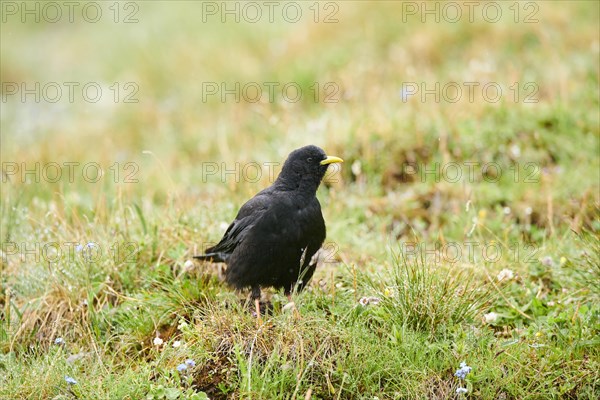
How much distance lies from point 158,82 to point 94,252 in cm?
642

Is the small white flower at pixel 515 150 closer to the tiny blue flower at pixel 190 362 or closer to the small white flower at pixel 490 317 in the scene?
the small white flower at pixel 490 317

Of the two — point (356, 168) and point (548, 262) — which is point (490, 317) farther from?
point (356, 168)

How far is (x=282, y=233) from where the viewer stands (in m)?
4.10

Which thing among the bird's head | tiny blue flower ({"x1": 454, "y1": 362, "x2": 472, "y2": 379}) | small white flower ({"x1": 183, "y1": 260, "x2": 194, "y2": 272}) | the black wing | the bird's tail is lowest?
tiny blue flower ({"x1": 454, "y1": 362, "x2": 472, "y2": 379})

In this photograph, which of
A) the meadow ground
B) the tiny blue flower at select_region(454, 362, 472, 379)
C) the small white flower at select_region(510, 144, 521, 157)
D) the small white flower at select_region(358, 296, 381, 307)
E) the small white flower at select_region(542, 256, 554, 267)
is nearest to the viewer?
the tiny blue flower at select_region(454, 362, 472, 379)

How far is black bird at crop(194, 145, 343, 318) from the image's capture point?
411cm

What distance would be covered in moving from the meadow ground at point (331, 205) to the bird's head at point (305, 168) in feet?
2.09

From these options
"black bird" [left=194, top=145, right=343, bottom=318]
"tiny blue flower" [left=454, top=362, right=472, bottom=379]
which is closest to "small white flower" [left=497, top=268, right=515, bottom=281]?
"tiny blue flower" [left=454, top=362, right=472, bottom=379]

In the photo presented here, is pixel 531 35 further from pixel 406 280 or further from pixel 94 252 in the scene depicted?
pixel 94 252

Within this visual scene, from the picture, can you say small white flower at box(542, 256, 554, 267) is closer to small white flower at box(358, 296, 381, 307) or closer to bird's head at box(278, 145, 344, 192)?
small white flower at box(358, 296, 381, 307)

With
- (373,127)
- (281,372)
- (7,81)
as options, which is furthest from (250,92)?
(281,372)

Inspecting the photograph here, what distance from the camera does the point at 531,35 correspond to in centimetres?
864

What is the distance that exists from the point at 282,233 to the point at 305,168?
52 centimetres

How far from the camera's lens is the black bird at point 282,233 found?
411 centimetres
